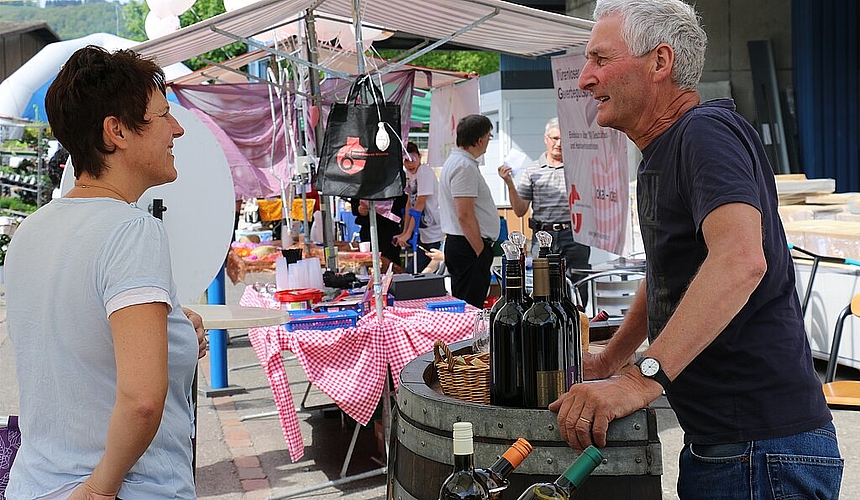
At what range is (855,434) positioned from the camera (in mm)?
5328

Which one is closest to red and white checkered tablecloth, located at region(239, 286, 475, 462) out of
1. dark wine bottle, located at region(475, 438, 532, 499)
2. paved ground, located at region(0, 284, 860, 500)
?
paved ground, located at region(0, 284, 860, 500)

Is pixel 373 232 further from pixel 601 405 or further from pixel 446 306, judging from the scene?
pixel 601 405

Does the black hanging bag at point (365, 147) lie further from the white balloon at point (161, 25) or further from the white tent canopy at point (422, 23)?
the white balloon at point (161, 25)

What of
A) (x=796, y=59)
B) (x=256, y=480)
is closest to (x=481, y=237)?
(x=256, y=480)

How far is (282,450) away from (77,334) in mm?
4013

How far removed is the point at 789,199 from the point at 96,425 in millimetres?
8111

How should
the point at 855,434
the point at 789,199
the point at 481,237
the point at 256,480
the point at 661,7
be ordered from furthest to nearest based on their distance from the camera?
1. the point at 789,199
2. the point at 481,237
3. the point at 855,434
4. the point at 256,480
5. the point at 661,7

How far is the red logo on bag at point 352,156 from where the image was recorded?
4.76 metres

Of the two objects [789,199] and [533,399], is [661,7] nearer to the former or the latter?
[533,399]

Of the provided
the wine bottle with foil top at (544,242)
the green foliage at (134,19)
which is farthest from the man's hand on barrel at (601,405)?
the green foliage at (134,19)

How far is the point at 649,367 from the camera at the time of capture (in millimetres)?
1639

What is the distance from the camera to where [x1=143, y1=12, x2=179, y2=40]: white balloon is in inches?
333

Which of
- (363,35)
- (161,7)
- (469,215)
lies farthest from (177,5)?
(469,215)

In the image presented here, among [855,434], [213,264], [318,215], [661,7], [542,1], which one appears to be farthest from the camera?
[542,1]
